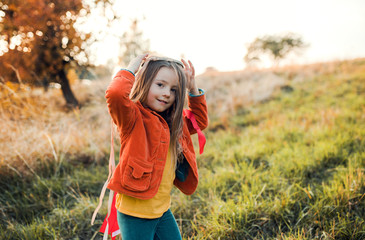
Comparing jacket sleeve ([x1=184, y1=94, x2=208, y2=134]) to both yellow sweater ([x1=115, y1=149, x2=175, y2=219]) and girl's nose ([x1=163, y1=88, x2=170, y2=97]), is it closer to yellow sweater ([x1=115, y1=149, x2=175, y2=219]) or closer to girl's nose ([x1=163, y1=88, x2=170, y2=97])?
girl's nose ([x1=163, y1=88, x2=170, y2=97])

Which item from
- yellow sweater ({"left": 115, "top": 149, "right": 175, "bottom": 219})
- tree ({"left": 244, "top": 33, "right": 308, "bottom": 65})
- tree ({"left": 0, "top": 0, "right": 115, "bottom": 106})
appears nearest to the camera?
yellow sweater ({"left": 115, "top": 149, "right": 175, "bottom": 219})

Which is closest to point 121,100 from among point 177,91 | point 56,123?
point 177,91

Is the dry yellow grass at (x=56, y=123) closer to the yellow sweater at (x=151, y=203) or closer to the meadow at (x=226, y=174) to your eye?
A: the meadow at (x=226, y=174)

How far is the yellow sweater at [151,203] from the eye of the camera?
1.42 meters

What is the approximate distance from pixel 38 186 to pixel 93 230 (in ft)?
3.74

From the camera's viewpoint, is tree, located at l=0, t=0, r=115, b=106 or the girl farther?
tree, located at l=0, t=0, r=115, b=106

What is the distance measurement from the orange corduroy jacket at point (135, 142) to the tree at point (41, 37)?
15.2 feet

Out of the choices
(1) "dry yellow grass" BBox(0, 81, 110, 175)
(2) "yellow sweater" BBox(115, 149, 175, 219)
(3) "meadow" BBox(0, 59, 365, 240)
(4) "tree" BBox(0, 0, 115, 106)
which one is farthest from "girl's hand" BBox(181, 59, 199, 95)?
(4) "tree" BBox(0, 0, 115, 106)

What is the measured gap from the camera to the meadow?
2.29 metres

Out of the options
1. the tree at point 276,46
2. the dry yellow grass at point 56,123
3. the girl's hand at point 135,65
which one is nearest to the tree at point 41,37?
the dry yellow grass at point 56,123

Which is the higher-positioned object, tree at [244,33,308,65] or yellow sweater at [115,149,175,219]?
tree at [244,33,308,65]

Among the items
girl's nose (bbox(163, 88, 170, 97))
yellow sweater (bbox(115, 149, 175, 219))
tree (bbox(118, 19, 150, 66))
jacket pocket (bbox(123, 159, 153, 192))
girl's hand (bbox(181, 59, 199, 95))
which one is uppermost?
tree (bbox(118, 19, 150, 66))

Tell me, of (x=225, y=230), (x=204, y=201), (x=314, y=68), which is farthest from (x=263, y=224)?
(x=314, y=68)

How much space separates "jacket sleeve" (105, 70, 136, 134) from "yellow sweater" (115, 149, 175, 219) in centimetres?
43
